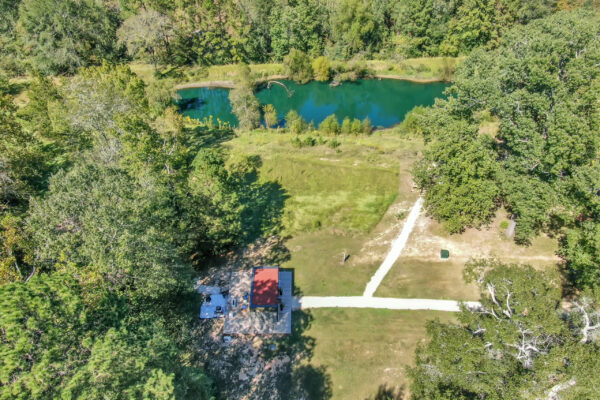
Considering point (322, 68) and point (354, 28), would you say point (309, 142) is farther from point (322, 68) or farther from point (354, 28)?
point (354, 28)

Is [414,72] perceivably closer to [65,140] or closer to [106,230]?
[65,140]

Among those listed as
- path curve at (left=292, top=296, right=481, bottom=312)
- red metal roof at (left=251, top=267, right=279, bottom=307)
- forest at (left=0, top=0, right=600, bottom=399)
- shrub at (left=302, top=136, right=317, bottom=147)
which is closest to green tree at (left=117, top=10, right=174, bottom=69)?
forest at (left=0, top=0, right=600, bottom=399)

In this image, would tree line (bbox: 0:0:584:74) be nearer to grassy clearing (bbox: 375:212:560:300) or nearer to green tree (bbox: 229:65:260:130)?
green tree (bbox: 229:65:260:130)

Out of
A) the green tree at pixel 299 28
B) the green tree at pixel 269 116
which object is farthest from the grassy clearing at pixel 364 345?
the green tree at pixel 299 28

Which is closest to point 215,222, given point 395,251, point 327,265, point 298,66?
point 327,265

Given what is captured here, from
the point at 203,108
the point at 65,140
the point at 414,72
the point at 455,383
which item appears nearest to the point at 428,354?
the point at 455,383

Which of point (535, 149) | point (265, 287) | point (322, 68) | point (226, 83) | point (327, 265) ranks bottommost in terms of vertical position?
point (327, 265)
